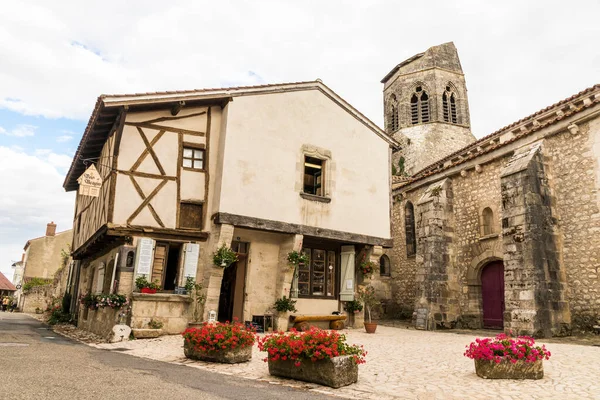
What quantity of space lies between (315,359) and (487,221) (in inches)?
410

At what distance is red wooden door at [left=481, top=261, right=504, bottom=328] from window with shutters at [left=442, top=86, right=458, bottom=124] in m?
20.9

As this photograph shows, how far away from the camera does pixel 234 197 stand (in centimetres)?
1123

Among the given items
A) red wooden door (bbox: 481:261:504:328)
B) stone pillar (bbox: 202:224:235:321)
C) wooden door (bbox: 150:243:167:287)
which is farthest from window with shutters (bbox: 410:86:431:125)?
wooden door (bbox: 150:243:167:287)

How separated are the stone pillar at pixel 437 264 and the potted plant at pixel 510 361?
801cm

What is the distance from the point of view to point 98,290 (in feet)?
41.9

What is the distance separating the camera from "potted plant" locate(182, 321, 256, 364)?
7.00 m

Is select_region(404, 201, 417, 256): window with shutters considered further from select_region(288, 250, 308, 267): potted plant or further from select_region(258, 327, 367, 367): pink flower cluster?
select_region(258, 327, 367, 367): pink flower cluster

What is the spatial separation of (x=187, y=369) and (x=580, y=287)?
9821 mm

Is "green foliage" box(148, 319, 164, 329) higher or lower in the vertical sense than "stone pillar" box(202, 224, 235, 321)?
lower

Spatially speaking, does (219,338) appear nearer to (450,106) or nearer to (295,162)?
(295,162)

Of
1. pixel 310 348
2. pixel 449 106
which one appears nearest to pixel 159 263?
pixel 310 348

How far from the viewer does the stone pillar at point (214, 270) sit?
35.2 ft

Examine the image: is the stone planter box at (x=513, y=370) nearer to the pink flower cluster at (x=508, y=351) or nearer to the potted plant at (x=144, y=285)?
the pink flower cluster at (x=508, y=351)

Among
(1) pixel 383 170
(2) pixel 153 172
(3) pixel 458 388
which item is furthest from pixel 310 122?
(3) pixel 458 388
